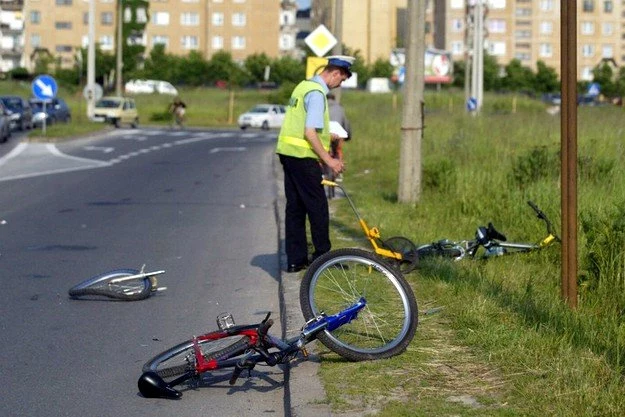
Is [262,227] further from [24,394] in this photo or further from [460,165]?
[24,394]

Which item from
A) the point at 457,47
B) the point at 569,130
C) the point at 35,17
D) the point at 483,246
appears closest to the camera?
the point at 569,130

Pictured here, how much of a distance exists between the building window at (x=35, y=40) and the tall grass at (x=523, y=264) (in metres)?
70.4

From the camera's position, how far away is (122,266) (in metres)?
11.2

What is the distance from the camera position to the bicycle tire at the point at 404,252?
9.90m

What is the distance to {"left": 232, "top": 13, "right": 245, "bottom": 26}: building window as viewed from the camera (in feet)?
320

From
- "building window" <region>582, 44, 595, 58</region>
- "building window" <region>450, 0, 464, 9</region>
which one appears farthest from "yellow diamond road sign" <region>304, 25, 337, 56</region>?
"building window" <region>450, 0, 464, 9</region>

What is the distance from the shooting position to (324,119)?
9672mm

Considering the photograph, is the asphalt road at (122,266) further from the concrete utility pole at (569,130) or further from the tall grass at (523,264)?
the concrete utility pole at (569,130)

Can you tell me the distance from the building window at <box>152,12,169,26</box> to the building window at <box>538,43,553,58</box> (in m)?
30.9

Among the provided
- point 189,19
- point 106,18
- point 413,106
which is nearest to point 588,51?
point 189,19

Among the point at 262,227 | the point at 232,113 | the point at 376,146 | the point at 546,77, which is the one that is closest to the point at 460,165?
the point at 262,227

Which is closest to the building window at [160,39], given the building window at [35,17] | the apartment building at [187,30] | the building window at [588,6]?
the apartment building at [187,30]

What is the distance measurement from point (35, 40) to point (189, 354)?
286 ft

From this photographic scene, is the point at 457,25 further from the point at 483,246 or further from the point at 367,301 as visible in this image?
the point at 367,301
